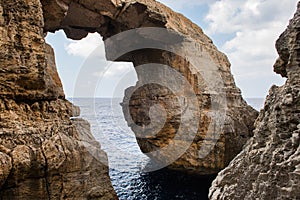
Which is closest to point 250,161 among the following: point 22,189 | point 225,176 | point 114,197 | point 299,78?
point 225,176

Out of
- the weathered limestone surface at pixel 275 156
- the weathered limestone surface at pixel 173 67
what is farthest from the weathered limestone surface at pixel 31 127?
the weathered limestone surface at pixel 275 156

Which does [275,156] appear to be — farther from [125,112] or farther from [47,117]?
[125,112]

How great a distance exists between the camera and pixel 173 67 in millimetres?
20016

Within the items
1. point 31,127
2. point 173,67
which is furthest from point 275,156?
point 173,67

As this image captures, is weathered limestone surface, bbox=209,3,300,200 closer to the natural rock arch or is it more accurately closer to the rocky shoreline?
the rocky shoreline

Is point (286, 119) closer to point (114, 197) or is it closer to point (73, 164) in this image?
point (73, 164)

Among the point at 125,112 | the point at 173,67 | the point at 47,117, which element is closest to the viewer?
the point at 47,117

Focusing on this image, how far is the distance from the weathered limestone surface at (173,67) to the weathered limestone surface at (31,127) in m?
5.55

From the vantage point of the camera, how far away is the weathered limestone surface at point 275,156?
9.17 ft

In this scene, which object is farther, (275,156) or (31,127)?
(31,127)

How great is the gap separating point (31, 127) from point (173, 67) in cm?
1216

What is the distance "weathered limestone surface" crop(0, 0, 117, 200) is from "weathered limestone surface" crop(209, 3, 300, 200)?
8025 millimetres

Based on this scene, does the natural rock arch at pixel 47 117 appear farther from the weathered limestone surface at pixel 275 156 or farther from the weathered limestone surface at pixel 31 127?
the weathered limestone surface at pixel 275 156

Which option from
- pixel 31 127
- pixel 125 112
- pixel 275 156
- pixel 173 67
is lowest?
pixel 275 156
